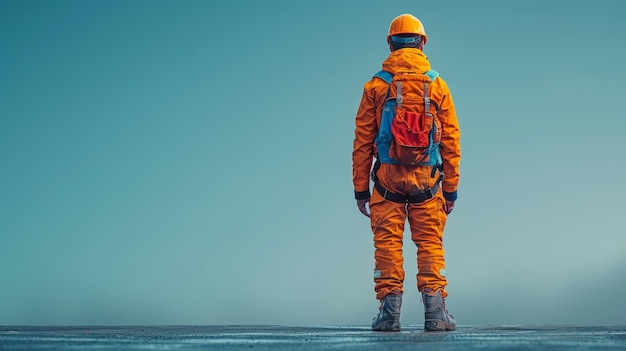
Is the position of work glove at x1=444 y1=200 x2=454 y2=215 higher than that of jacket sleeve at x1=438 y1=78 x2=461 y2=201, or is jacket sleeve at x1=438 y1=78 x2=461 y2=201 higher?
jacket sleeve at x1=438 y1=78 x2=461 y2=201

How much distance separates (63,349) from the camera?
13.5 ft

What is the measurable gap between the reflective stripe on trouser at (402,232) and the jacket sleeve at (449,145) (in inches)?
8.8

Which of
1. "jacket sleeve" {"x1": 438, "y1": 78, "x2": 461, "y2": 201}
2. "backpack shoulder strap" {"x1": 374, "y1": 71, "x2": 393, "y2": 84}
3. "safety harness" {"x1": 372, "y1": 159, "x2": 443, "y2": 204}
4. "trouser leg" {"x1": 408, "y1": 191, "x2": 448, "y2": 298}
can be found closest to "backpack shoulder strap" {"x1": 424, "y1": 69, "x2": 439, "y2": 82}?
"jacket sleeve" {"x1": 438, "y1": 78, "x2": 461, "y2": 201}

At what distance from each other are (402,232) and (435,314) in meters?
0.80

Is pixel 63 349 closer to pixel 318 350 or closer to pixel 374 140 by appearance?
pixel 318 350

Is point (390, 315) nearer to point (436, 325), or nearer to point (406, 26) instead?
point (436, 325)

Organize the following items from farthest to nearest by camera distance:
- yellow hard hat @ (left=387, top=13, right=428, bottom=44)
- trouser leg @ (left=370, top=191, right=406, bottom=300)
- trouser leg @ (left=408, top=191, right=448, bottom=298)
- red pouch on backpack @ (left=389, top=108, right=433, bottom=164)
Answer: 1. yellow hard hat @ (left=387, top=13, right=428, bottom=44)
2. trouser leg @ (left=408, top=191, right=448, bottom=298)
3. trouser leg @ (left=370, top=191, right=406, bottom=300)
4. red pouch on backpack @ (left=389, top=108, right=433, bottom=164)

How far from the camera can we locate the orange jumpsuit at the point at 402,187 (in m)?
7.48

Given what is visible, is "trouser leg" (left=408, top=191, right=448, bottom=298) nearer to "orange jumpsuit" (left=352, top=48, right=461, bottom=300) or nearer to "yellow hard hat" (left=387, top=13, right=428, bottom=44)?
"orange jumpsuit" (left=352, top=48, right=461, bottom=300)

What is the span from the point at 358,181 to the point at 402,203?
478 millimetres

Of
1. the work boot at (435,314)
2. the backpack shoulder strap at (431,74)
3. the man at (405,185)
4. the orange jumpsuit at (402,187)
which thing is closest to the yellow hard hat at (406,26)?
the man at (405,185)

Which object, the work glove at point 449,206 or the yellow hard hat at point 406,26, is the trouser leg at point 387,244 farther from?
the yellow hard hat at point 406,26

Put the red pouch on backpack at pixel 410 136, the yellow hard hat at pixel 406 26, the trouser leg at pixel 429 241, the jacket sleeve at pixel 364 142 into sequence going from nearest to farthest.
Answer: the red pouch on backpack at pixel 410 136
the trouser leg at pixel 429 241
the jacket sleeve at pixel 364 142
the yellow hard hat at pixel 406 26

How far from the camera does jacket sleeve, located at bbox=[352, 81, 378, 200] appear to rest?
7698 millimetres
